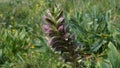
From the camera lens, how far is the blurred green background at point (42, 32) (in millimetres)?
3920

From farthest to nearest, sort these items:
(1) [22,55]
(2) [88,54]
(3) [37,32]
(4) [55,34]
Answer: (3) [37,32], (1) [22,55], (2) [88,54], (4) [55,34]

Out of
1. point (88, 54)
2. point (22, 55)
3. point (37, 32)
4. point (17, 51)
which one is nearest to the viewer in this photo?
point (88, 54)

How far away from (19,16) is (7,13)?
29 cm

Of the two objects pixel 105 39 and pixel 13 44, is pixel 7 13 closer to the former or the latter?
pixel 13 44

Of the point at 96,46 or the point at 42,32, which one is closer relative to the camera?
the point at 96,46

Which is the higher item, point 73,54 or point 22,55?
point 73,54

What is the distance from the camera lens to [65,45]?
222cm

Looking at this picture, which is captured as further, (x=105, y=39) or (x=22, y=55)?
(x=22, y=55)

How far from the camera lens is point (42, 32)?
197 inches

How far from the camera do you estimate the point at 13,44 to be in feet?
15.5

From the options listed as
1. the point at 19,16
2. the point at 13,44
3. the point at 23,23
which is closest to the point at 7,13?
the point at 19,16

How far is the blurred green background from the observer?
12.9ft

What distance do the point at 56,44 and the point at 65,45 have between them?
0.20 ft

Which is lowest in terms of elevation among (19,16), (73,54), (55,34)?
(19,16)
